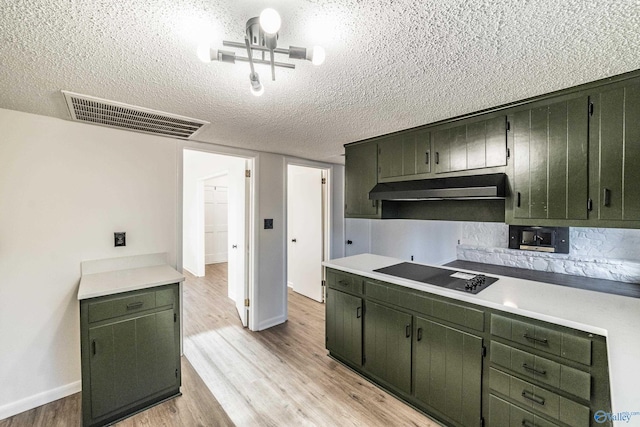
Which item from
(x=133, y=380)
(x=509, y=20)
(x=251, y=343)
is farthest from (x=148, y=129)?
(x=509, y=20)

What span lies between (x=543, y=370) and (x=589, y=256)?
2994 millimetres

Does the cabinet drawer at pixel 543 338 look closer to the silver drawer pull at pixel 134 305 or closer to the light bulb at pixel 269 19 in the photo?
the light bulb at pixel 269 19

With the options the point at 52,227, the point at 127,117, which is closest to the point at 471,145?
the point at 127,117

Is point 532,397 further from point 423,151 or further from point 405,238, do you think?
point 405,238

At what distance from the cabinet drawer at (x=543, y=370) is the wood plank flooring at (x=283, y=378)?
749mm

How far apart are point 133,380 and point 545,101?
3370mm

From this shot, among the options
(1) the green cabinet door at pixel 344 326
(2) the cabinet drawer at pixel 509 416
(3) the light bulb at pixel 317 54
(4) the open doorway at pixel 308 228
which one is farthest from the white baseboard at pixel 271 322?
(3) the light bulb at pixel 317 54

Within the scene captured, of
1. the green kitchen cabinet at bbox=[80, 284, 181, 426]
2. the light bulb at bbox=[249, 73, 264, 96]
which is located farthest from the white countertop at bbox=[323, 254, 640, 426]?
the green kitchen cabinet at bbox=[80, 284, 181, 426]

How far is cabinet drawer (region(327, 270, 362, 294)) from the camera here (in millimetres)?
2377

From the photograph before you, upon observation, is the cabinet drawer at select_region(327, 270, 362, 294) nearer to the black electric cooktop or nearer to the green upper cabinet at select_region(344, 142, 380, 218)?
the black electric cooktop

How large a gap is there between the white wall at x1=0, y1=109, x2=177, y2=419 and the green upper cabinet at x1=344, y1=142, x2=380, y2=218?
2049 millimetres

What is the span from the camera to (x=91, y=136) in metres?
2.24

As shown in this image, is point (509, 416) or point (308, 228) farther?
point (308, 228)

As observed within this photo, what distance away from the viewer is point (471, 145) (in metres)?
2.05
